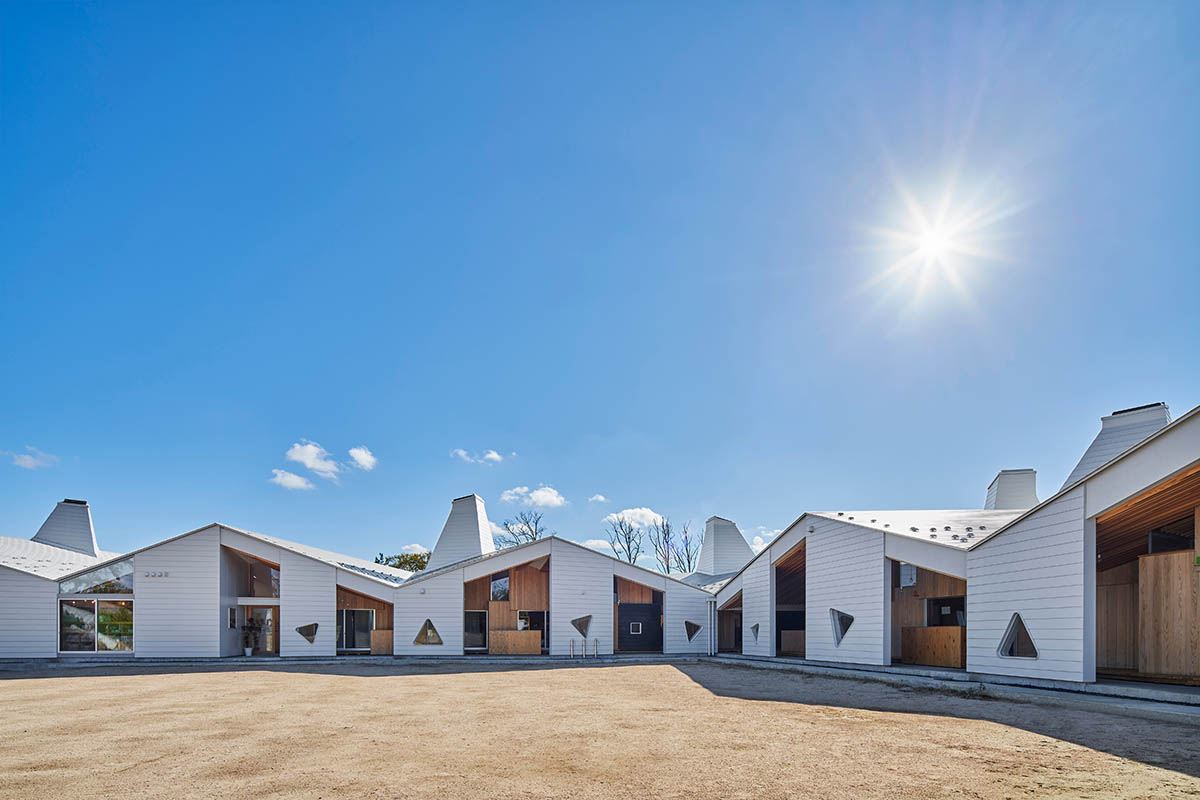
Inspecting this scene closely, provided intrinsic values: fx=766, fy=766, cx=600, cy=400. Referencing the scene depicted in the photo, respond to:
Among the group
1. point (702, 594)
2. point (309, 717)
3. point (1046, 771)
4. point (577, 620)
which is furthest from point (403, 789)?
point (702, 594)

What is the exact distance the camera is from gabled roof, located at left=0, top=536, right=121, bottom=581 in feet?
83.6

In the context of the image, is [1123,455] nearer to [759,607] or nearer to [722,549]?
[759,607]

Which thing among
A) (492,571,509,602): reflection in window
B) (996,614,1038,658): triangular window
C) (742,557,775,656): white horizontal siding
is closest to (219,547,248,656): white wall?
(492,571,509,602): reflection in window

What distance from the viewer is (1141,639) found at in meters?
13.9

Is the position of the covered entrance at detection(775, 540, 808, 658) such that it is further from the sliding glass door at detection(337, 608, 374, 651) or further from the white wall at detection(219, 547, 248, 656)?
the white wall at detection(219, 547, 248, 656)

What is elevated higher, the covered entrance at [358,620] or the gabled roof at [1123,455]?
the gabled roof at [1123,455]

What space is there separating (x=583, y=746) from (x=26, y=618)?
80.4ft

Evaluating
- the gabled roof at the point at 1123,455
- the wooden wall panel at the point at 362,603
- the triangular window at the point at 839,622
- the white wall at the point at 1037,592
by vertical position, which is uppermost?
the gabled roof at the point at 1123,455

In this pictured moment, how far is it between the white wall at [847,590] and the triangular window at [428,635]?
40.2 ft

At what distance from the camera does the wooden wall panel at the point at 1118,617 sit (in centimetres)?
1561

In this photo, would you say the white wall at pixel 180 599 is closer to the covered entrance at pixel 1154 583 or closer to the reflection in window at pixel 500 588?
the reflection in window at pixel 500 588

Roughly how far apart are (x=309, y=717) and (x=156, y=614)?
17.0 meters

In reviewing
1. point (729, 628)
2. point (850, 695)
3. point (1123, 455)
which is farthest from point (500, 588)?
point (1123, 455)

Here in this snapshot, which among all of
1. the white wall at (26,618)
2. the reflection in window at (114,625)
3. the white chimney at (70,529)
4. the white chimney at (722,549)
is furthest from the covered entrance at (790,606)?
the white chimney at (70,529)
